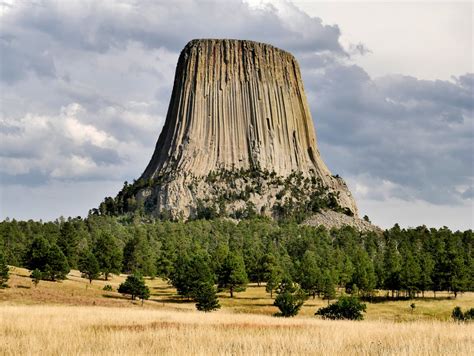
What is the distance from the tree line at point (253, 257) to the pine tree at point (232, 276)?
0.15m

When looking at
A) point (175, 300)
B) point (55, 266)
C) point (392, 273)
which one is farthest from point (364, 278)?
point (55, 266)

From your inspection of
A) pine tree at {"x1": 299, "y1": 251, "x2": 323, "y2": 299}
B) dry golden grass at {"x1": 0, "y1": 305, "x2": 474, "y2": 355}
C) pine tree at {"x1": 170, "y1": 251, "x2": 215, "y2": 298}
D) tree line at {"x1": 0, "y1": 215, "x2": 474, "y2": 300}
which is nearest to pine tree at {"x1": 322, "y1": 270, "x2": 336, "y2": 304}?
tree line at {"x1": 0, "y1": 215, "x2": 474, "y2": 300}

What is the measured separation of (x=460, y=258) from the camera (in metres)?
106

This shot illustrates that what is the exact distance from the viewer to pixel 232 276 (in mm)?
95938

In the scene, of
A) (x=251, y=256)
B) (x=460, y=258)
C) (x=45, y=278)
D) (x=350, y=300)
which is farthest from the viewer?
(x=251, y=256)

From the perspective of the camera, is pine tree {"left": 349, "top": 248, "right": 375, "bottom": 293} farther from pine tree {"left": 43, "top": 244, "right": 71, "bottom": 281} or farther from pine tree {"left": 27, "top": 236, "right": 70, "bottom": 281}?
pine tree {"left": 43, "top": 244, "right": 71, "bottom": 281}

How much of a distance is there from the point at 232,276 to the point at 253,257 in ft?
88.3

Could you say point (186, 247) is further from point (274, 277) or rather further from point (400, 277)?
point (400, 277)

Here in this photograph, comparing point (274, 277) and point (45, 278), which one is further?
point (274, 277)

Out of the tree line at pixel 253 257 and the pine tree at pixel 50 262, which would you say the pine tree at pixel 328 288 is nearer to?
the tree line at pixel 253 257

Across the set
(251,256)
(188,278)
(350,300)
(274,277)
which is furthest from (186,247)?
(350,300)

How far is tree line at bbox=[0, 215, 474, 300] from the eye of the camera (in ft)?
305

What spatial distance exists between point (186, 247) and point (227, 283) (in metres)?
37.2

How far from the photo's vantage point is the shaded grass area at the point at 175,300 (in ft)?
201
